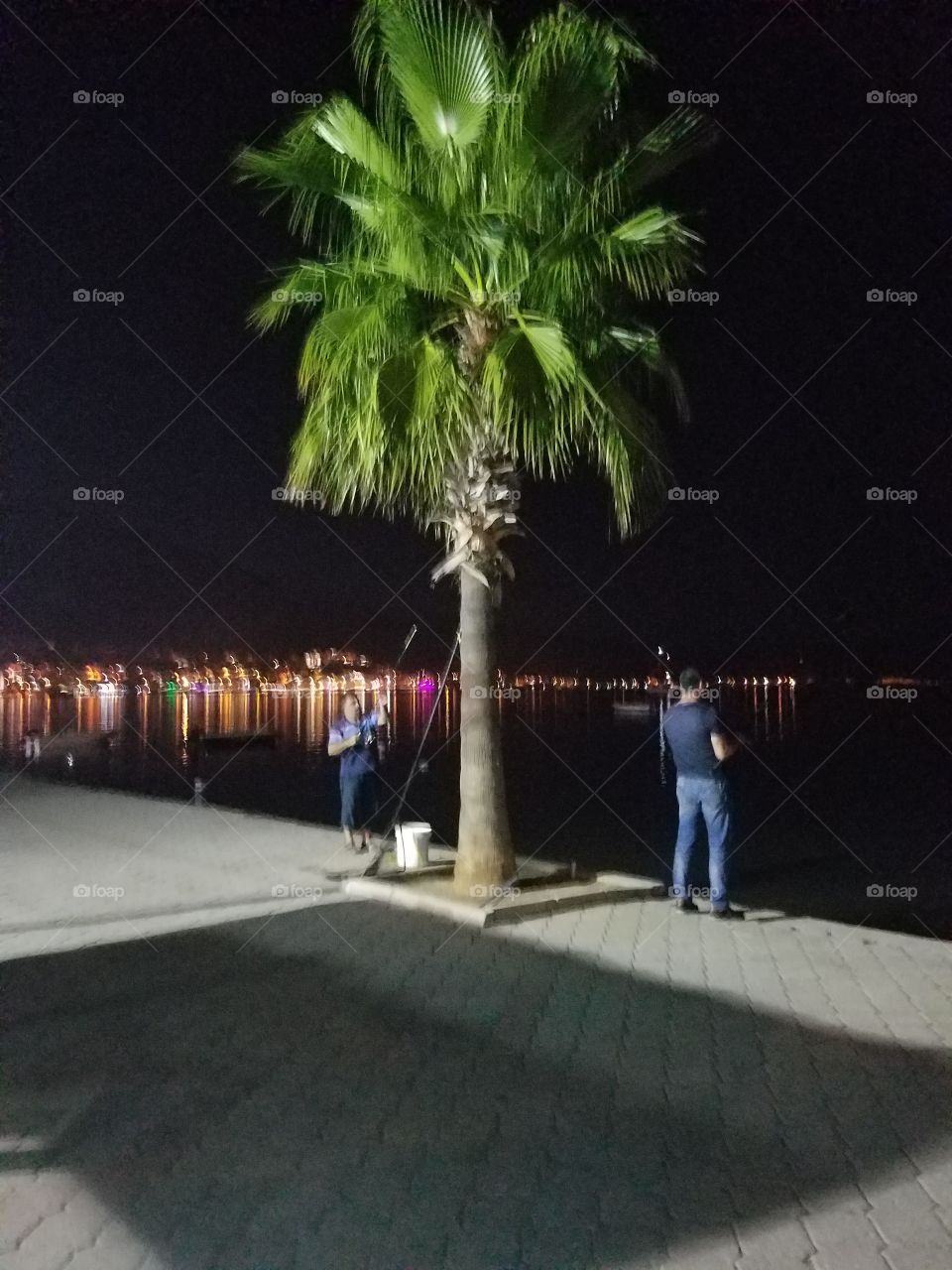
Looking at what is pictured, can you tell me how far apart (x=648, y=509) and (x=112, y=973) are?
5.59 meters

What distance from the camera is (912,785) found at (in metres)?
25.2

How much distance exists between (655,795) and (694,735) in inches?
594

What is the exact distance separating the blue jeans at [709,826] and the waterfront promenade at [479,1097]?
0.98ft

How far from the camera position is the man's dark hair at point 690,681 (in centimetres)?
868

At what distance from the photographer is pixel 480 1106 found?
16.2 ft

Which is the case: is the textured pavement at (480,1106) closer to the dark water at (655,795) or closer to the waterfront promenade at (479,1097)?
the waterfront promenade at (479,1097)

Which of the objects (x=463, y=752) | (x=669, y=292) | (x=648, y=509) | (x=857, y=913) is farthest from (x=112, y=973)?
(x=857, y=913)

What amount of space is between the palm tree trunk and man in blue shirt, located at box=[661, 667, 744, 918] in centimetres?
148

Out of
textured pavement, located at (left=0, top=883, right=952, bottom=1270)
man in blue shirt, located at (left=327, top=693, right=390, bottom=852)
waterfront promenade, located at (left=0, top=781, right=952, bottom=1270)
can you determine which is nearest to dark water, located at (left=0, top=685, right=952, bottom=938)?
man in blue shirt, located at (left=327, top=693, right=390, bottom=852)

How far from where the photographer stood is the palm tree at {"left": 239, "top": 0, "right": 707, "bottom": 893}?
830 cm

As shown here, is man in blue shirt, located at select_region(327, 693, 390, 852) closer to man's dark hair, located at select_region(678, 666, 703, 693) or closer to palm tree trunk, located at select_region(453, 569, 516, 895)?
palm tree trunk, located at select_region(453, 569, 516, 895)

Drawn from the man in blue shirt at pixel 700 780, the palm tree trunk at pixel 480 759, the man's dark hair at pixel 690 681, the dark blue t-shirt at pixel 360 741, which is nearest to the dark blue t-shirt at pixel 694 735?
Answer: the man in blue shirt at pixel 700 780

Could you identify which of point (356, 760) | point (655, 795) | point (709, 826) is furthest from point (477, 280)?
point (655, 795)

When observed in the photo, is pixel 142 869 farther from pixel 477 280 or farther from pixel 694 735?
pixel 477 280
